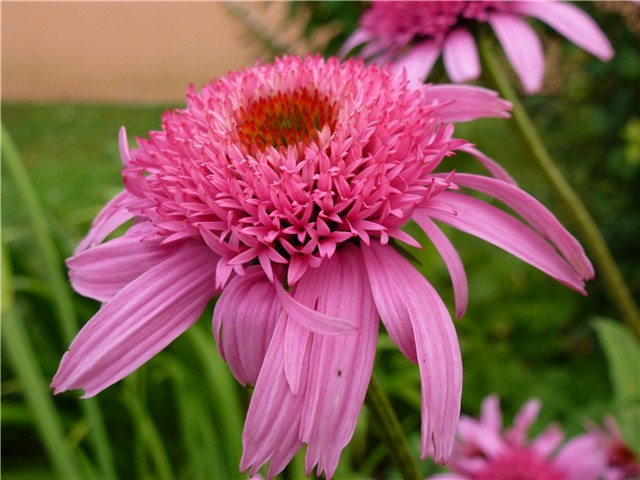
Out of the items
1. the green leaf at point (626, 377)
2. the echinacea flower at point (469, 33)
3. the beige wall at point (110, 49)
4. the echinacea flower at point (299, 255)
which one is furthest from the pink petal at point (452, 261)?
the beige wall at point (110, 49)

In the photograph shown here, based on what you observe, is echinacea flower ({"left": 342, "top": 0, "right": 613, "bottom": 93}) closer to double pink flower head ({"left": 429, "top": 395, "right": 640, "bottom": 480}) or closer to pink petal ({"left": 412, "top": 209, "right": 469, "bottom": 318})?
pink petal ({"left": 412, "top": 209, "right": 469, "bottom": 318})

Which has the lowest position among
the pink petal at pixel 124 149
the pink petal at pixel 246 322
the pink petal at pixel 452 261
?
the pink petal at pixel 246 322

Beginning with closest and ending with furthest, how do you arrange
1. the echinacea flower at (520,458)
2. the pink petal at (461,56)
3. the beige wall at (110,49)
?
the pink petal at (461,56) < the echinacea flower at (520,458) < the beige wall at (110,49)

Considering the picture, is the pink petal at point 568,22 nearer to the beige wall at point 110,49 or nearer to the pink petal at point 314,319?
the pink petal at point 314,319

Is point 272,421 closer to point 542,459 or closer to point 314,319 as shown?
point 314,319

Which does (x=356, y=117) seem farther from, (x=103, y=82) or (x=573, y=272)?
(x=103, y=82)

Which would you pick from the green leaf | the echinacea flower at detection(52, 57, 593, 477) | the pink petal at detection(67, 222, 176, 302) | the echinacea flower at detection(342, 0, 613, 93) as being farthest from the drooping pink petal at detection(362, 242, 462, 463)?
the green leaf
